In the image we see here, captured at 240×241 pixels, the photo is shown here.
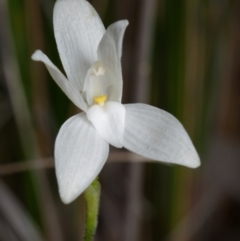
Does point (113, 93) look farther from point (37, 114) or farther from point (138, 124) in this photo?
point (37, 114)

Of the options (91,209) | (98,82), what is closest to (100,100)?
(98,82)

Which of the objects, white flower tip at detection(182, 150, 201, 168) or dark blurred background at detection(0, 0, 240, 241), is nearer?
white flower tip at detection(182, 150, 201, 168)

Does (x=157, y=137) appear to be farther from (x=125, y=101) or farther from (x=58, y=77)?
(x=125, y=101)

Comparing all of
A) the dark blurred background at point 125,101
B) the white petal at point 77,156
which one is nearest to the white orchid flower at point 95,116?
the white petal at point 77,156

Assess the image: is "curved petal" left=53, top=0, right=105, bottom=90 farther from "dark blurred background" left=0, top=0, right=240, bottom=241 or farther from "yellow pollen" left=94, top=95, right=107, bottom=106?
"dark blurred background" left=0, top=0, right=240, bottom=241

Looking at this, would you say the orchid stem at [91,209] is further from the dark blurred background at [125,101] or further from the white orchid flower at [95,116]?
the dark blurred background at [125,101]

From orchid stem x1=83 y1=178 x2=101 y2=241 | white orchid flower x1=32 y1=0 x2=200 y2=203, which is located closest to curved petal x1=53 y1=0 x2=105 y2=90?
white orchid flower x1=32 y1=0 x2=200 y2=203
